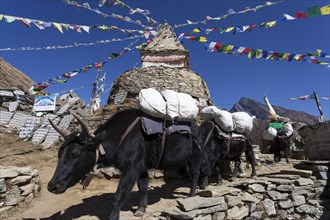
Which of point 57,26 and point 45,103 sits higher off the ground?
point 57,26

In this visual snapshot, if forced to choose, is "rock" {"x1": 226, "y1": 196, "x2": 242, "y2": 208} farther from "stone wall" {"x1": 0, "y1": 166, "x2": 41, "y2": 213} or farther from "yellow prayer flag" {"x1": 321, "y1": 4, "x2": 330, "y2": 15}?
"yellow prayer flag" {"x1": 321, "y1": 4, "x2": 330, "y2": 15}

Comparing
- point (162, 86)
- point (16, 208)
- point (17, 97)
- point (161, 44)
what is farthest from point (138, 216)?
point (17, 97)

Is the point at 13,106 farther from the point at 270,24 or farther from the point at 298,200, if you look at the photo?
the point at 298,200

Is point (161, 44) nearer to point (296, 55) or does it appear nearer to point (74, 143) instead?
point (296, 55)

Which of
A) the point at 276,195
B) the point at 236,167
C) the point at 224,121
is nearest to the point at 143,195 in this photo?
the point at 224,121

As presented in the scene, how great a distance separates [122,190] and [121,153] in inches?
22.2

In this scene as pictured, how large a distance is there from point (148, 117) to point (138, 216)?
1667 millimetres

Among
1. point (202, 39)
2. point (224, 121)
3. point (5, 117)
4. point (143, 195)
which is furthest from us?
point (5, 117)

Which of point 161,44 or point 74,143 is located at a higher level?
point 161,44

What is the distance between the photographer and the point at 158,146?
4.75 m

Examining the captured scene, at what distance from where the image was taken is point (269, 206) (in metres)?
6.29

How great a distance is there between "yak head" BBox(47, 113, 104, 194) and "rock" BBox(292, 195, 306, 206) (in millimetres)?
5298

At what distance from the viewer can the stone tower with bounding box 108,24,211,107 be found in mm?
10805

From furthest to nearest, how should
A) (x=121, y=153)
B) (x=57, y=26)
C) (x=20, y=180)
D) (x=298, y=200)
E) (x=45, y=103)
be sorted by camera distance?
(x=45, y=103)
(x=57, y=26)
(x=298, y=200)
(x=20, y=180)
(x=121, y=153)
